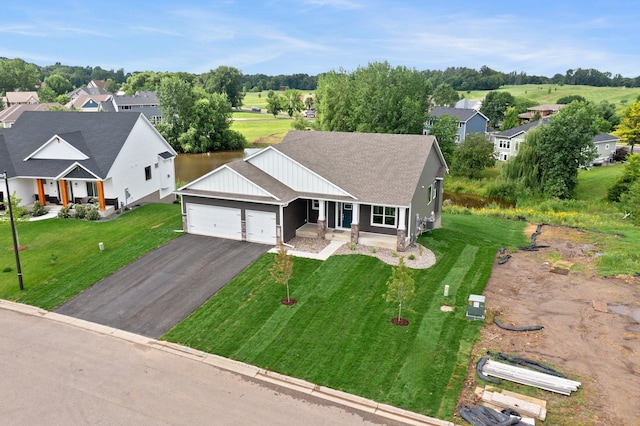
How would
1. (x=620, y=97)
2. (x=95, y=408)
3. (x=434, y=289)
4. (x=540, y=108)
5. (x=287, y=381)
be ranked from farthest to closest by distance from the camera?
(x=620, y=97)
(x=540, y=108)
(x=434, y=289)
(x=287, y=381)
(x=95, y=408)

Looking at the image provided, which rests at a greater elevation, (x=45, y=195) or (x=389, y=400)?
(x=45, y=195)

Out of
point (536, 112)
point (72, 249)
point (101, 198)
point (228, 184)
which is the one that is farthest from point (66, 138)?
point (536, 112)

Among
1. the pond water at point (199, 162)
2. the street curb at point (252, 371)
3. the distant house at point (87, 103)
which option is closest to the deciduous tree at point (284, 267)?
the street curb at point (252, 371)

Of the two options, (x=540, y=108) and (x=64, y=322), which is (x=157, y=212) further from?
(x=540, y=108)

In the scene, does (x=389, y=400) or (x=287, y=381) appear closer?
(x=389, y=400)

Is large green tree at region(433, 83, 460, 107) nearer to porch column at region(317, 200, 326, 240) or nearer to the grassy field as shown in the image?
the grassy field

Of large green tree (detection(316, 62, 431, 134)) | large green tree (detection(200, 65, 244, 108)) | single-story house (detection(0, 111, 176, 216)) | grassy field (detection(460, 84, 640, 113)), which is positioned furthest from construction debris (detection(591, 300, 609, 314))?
large green tree (detection(200, 65, 244, 108))

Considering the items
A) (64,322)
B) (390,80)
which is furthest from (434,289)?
(390,80)
